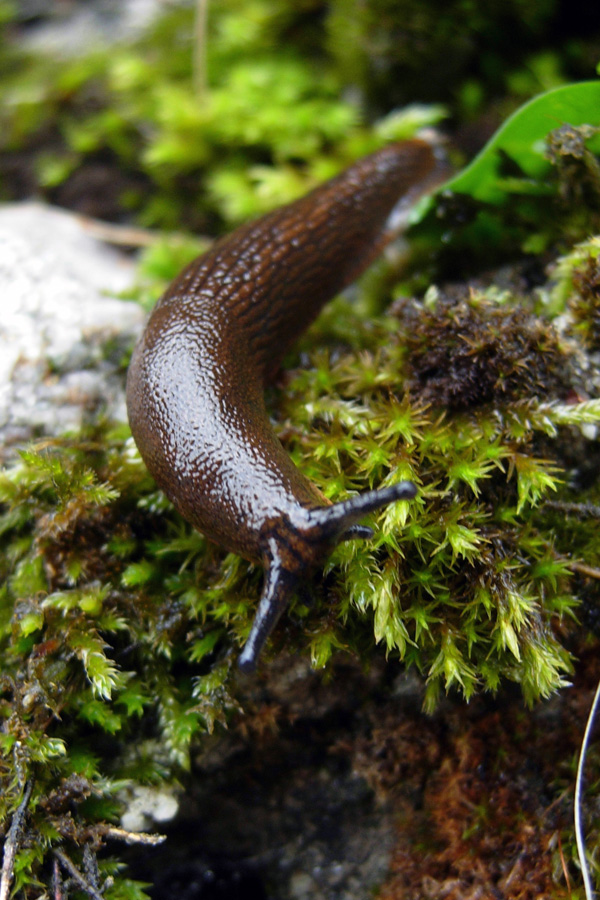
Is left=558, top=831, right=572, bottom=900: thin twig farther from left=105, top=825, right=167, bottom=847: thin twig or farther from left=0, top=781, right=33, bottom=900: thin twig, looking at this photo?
left=0, top=781, right=33, bottom=900: thin twig

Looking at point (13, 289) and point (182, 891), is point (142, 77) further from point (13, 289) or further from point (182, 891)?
point (182, 891)

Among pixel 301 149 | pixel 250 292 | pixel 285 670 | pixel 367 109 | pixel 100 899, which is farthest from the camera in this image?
pixel 367 109

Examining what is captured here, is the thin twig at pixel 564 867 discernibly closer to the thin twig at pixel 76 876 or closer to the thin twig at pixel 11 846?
the thin twig at pixel 76 876

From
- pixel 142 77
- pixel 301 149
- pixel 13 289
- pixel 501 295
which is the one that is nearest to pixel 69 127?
pixel 142 77

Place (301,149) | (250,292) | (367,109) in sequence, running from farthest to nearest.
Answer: (367,109) → (301,149) → (250,292)

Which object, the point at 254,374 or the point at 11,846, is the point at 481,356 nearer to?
the point at 254,374
